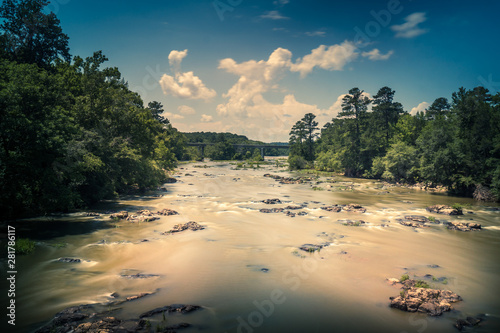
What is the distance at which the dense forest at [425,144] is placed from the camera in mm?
34000

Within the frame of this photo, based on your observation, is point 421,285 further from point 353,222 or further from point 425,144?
point 425,144

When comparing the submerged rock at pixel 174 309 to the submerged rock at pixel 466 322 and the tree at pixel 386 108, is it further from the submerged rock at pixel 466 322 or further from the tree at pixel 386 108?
the tree at pixel 386 108

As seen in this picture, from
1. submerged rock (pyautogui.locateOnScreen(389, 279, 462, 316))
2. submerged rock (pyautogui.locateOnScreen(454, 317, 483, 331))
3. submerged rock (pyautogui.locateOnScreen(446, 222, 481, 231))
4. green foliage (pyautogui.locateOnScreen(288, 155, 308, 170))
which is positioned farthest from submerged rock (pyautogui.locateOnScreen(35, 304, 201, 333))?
green foliage (pyautogui.locateOnScreen(288, 155, 308, 170))

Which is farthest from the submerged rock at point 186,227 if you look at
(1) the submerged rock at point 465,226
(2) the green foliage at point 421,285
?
(1) the submerged rock at point 465,226

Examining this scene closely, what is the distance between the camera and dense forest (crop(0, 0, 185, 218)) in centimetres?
1619

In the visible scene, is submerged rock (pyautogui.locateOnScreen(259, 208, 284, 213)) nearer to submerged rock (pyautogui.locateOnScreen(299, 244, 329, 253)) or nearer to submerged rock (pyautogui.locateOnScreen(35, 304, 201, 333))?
submerged rock (pyautogui.locateOnScreen(299, 244, 329, 253))

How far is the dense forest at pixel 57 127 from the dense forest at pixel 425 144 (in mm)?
39030

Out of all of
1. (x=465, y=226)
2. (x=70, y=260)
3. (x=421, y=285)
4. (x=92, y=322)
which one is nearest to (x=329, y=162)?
(x=465, y=226)

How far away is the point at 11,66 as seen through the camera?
808 inches

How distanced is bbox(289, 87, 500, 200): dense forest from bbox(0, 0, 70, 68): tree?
171 ft

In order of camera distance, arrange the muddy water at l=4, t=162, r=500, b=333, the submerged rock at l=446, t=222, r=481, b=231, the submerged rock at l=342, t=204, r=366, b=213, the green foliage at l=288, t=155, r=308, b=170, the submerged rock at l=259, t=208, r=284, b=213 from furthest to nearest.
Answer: the green foliage at l=288, t=155, r=308, b=170 → the submerged rock at l=342, t=204, r=366, b=213 → the submerged rock at l=259, t=208, r=284, b=213 → the submerged rock at l=446, t=222, r=481, b=231 → the muddy water at l=4, t=162, r=500, b=333

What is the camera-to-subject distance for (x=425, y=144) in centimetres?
4456

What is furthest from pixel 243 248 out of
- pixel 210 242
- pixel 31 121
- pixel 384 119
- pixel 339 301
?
pixel 384 119

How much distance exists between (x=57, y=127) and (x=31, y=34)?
2897 centimetres
